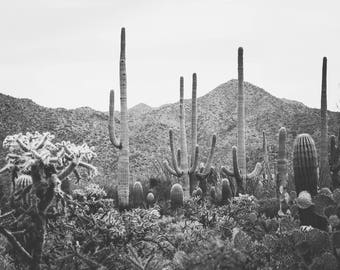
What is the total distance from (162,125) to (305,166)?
26699mm

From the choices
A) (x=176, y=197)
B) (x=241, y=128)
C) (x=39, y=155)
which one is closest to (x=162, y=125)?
(x=241, y=128)

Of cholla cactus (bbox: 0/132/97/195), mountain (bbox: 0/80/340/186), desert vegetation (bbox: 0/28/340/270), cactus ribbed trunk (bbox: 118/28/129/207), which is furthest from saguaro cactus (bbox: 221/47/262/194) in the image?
mountain (bbox: 0/80/340/186)

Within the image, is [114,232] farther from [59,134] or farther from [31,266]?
[59,134]

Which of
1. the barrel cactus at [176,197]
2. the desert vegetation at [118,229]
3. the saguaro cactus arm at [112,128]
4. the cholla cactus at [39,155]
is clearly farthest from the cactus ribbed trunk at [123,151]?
the cholla cactus at [39,155]

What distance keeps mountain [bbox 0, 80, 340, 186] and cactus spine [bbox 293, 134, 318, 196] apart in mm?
18191

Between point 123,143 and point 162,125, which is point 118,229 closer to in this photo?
point 123,143

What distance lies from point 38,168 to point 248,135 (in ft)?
94.3

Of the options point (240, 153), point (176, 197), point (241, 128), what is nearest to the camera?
point (176, 197)

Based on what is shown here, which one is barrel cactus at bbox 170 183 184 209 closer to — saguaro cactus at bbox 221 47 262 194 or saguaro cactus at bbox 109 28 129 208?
saguaro cactus at bbox 109 28 129 208

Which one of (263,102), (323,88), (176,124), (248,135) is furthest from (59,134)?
(323,88)

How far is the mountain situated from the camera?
2636 cm

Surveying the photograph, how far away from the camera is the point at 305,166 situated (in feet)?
18.3

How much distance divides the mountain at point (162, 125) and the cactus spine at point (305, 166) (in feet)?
59.7

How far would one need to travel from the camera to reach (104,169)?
2514cm
